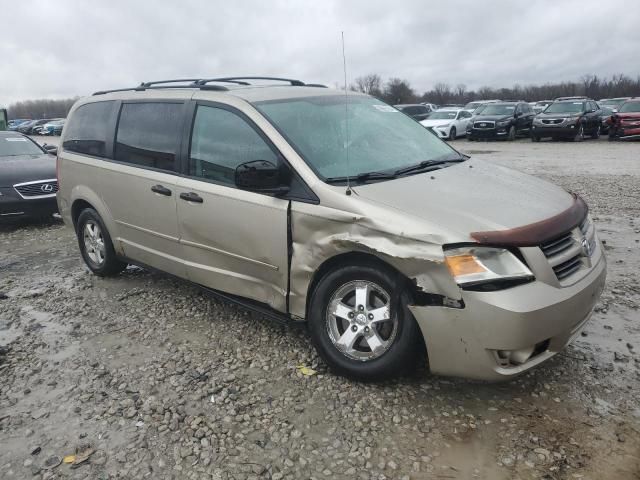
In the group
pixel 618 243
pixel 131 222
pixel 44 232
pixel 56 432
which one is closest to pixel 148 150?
pixel 131 222

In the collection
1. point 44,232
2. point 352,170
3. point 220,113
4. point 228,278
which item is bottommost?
point 44,232

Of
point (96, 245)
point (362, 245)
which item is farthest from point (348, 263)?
point (96, 245)

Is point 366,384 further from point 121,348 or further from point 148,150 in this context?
point 148,150

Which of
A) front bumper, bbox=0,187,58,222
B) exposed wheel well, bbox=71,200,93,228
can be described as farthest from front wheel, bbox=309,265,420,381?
front bumper, bbox=0,187,58,222

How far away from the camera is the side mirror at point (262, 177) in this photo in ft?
11.0

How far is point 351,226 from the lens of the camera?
3123mm

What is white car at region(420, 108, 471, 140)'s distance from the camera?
23453 millimetres

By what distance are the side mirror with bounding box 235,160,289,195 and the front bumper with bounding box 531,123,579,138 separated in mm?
19911

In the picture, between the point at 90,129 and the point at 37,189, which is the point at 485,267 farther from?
the point at 37,189

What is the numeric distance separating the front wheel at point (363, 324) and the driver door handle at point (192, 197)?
1.20 m

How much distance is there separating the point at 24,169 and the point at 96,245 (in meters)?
4.05

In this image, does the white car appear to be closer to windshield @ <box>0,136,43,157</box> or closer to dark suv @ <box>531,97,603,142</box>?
dark suv @ <box>531,97,603,142</box>

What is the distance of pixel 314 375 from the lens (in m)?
3.46

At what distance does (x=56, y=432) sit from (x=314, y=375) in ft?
4.99
